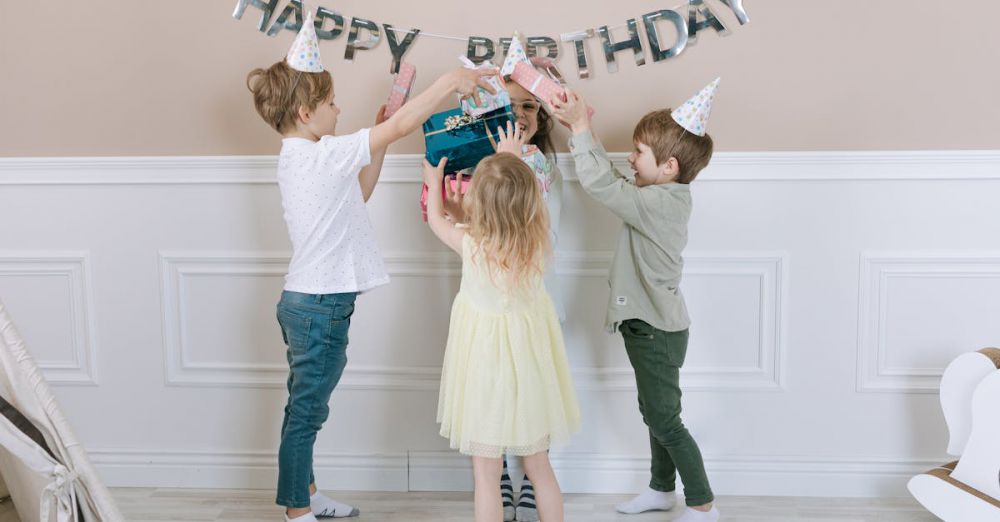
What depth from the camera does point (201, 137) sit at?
239 cm

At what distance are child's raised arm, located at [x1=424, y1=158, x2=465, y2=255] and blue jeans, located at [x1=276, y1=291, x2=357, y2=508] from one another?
28 cm

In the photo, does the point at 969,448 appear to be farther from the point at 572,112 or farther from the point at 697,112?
the point at 572,112

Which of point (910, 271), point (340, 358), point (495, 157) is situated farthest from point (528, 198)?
point (910, 271)

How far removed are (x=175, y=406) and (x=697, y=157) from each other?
1641mm

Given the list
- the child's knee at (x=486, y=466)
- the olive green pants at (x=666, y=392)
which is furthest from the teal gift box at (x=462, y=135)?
the child's knee at (x=486, y=466)

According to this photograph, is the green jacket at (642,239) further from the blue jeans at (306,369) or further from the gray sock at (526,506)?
the blue jeans at (306,369)

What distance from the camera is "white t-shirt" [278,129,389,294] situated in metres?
1.94

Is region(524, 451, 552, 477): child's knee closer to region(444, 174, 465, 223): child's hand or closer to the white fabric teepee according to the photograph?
region(444, 174, 465, 223): child's hand

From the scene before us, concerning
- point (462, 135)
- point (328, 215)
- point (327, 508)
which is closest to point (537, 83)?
point (462, 135)

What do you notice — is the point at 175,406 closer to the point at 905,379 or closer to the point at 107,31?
the point at 107,31

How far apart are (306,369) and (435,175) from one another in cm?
57

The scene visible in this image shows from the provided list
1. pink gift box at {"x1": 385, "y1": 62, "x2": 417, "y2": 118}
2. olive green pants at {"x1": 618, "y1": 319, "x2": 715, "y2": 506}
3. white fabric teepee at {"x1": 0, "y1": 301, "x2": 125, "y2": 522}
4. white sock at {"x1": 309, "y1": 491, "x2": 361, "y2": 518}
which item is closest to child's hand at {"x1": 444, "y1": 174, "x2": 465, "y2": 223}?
pink gift box at {"x1": 385, "y1": 62, "x2": 417, "y2": 118}

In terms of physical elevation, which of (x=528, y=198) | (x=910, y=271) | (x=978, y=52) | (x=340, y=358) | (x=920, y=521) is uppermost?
(x=978, y=52)

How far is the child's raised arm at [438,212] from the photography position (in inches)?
76.7
